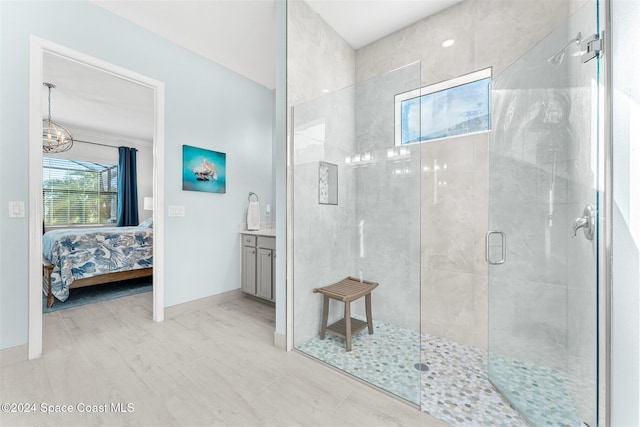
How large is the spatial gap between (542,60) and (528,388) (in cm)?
183

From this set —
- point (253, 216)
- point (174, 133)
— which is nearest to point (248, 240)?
point (253, 216)

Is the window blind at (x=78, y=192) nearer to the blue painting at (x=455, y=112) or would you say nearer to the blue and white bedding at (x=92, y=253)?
the blue and white bedding at (x=92, y=253)

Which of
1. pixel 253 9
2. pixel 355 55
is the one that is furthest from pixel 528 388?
pixel 253 9

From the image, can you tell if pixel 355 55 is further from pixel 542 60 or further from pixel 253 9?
pixel 542 60

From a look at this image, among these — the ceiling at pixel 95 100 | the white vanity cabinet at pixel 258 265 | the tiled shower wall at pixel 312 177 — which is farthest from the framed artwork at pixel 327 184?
the ceiling at pixel 95 100

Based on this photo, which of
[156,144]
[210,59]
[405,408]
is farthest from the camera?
[210,59]

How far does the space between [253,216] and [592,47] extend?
10.4 ft

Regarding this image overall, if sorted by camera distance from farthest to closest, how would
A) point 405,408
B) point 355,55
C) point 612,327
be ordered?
point 355,55 → point 405,408 → point 612,327

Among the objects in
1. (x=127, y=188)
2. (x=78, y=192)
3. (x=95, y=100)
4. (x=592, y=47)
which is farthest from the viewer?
(x=127, y=188)

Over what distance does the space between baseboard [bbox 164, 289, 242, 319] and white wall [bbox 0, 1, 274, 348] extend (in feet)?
0.19

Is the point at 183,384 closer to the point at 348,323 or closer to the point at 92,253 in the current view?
the point at 348,323

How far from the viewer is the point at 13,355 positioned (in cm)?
183

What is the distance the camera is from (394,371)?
174 cm

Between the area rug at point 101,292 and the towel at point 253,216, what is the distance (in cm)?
174
